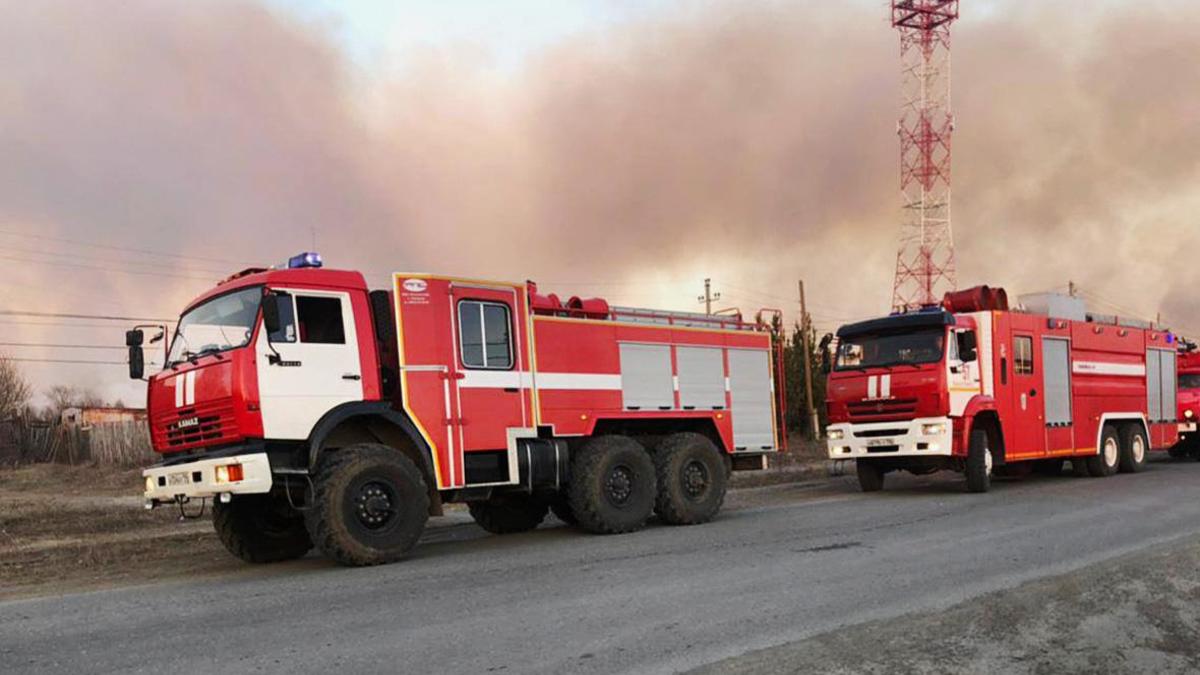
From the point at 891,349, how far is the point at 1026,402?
289 centimetres

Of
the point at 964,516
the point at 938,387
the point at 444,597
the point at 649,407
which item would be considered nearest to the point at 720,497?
the point at 649,407

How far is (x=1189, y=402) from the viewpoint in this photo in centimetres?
2308

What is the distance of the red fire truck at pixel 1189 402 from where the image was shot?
23.0m

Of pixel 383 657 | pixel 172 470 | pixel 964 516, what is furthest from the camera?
pixel 964 516

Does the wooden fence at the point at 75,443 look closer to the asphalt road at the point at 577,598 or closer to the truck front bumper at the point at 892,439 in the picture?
the truck front bumper at the point at 892,439

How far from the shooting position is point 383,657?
18.3ft

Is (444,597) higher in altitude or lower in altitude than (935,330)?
lower

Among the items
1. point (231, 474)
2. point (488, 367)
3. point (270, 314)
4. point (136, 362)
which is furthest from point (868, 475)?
point (136, 362)

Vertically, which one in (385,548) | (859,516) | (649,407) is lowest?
(859,516)

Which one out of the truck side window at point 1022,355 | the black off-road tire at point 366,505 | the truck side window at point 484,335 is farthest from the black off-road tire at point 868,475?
the black off-road tire at point 366,505

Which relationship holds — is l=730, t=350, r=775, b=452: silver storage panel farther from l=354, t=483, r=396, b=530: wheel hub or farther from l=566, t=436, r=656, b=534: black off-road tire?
l=354, t=483, r=396, b=530: wheel hub

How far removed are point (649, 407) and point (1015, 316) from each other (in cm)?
817

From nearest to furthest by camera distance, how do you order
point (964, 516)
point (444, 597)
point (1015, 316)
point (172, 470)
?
point (444, 597), point (172, 470), point (964, 516), point (1015, 316)

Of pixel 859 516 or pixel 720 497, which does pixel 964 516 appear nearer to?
pixel 859 516
